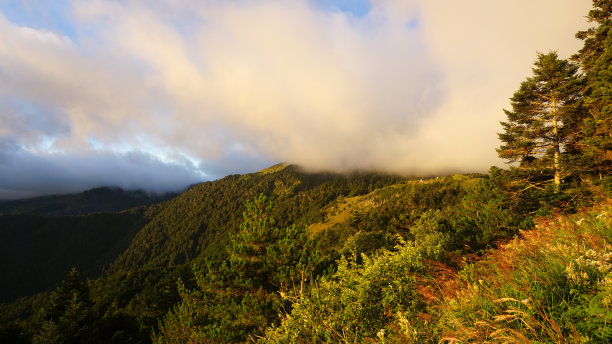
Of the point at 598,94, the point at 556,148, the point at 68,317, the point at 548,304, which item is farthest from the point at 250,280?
the point at 68,317

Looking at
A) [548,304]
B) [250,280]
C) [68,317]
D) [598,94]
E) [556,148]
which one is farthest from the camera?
[68,317]

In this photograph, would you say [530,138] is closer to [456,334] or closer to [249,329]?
[456,334]

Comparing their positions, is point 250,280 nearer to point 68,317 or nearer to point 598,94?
point 598,94

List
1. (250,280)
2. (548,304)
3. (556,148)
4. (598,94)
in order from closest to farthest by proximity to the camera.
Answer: (548,304)
(250,280)
(598,94)
(556,148)

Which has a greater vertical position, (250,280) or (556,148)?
(556,148)

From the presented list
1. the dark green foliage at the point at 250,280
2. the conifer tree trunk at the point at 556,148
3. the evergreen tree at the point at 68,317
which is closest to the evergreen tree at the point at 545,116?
the conifer tree trunk at the point at 556,148

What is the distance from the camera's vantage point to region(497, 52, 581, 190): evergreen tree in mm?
20812

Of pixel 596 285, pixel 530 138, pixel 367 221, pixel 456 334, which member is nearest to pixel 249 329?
pixel 456 334

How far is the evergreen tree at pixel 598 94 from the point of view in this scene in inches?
674

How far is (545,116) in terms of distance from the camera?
70.0 feet

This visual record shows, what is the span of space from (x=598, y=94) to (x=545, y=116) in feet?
10.5

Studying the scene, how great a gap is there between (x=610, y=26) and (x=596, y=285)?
30.6 meters

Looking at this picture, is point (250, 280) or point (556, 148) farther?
point (556, 148)

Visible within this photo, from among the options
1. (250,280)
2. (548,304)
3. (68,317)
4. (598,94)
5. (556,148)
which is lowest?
(68,317)
